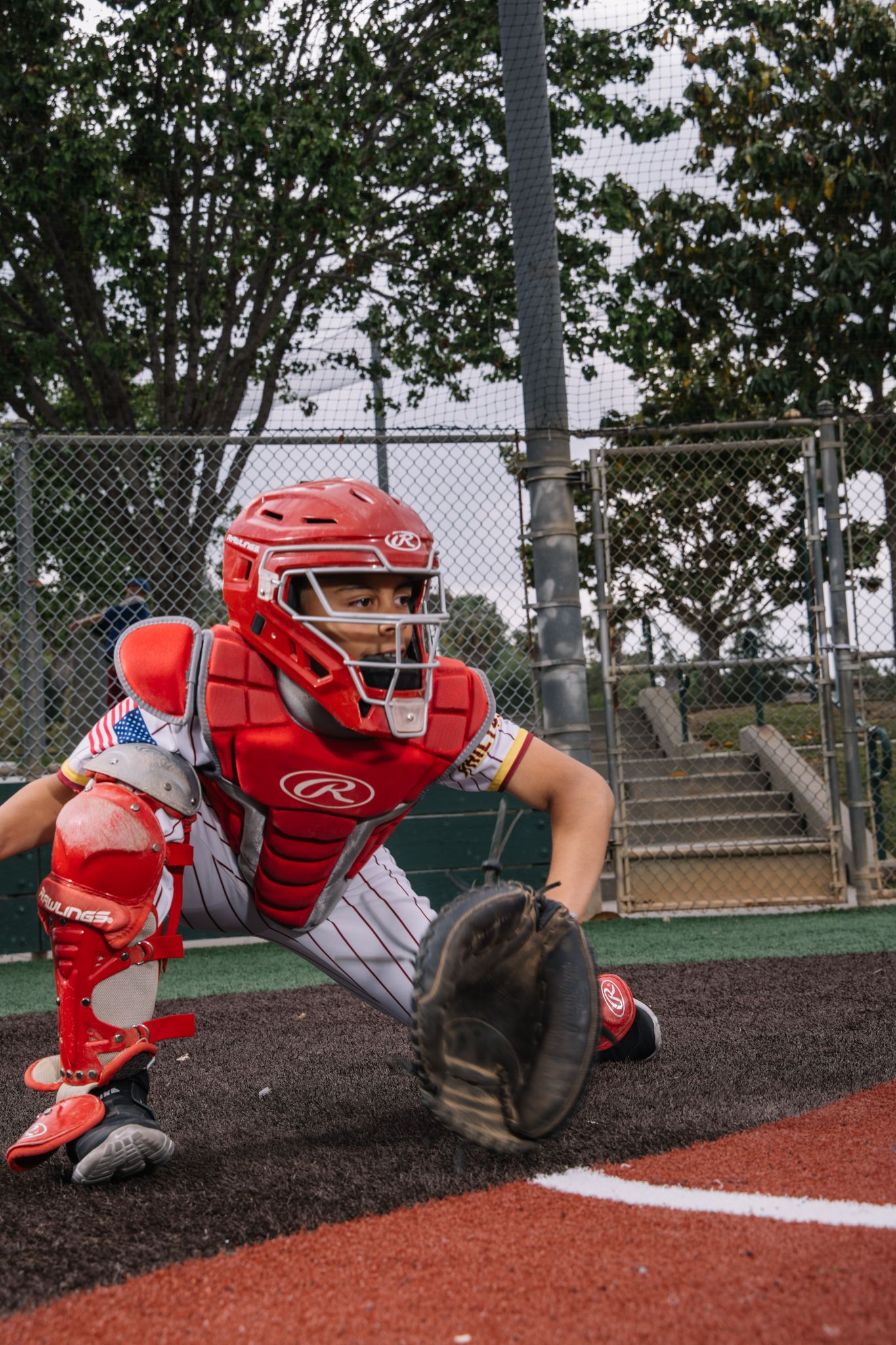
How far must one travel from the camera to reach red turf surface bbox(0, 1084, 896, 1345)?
4.97 ft

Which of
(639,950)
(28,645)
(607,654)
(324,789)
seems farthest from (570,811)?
(28,645)

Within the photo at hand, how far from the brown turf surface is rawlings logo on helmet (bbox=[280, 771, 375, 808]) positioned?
2.37 feet

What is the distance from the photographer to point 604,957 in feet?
18.6

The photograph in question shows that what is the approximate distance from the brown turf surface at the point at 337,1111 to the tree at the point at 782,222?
22.5 ft

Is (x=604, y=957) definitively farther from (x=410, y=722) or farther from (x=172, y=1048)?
(x=410, y=722)

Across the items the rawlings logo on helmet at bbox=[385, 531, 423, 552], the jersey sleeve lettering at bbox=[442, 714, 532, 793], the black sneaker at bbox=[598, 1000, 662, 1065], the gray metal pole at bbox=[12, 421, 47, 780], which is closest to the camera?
the rawlings logo on helmet at bbox=[385, 531, 423, 552]

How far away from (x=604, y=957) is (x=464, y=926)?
12.4 feet

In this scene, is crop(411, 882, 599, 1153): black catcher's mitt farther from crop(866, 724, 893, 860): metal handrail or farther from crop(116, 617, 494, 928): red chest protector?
crop(866, 724, 893, 860): metal handrail

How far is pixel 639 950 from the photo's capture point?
19.4 feet

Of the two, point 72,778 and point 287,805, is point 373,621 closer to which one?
point 287,805

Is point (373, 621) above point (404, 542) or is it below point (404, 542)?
below

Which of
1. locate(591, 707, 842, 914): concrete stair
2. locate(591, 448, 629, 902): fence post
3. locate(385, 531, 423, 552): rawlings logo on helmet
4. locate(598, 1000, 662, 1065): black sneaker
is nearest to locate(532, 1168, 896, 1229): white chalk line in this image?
locate(598, 1000, 662, 1065): black sneaker

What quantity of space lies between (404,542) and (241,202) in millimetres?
10598

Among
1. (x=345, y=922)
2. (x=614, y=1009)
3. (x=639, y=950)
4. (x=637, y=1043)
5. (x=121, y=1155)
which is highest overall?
(x=345, y=922)
